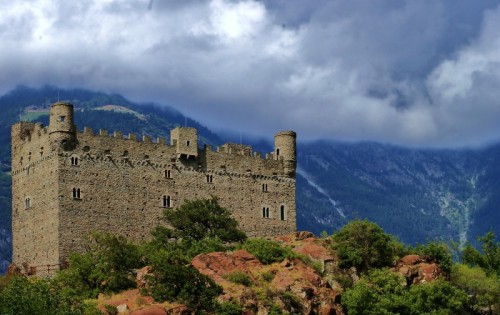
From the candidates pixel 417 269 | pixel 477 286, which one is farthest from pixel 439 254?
pixel 477 286

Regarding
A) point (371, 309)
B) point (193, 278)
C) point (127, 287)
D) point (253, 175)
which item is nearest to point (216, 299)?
point (193, 278)

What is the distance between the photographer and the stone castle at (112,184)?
108750 mm

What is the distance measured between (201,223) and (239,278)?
1765 cm

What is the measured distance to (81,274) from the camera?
95188 millimetres

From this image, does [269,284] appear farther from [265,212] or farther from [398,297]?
[265,212]

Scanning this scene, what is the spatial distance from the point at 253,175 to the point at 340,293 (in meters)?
27.1

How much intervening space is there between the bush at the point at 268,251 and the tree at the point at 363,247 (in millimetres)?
5287

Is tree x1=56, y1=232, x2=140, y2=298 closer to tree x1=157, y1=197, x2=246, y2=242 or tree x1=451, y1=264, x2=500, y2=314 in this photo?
tree x1=157, y1=197, x2=246, y2=242

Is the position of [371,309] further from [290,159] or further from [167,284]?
[290,159]

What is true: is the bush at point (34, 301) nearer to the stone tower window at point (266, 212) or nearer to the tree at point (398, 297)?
the tree at point (398, 297)

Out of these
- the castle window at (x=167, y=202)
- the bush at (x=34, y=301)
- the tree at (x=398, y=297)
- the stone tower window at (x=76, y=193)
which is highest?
the stone tower window at (x=76, y=193)

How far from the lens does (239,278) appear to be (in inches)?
3743

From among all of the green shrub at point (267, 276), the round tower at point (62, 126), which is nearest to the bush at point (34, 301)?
the green shrub at point (267, 276)

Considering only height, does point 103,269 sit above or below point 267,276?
above
